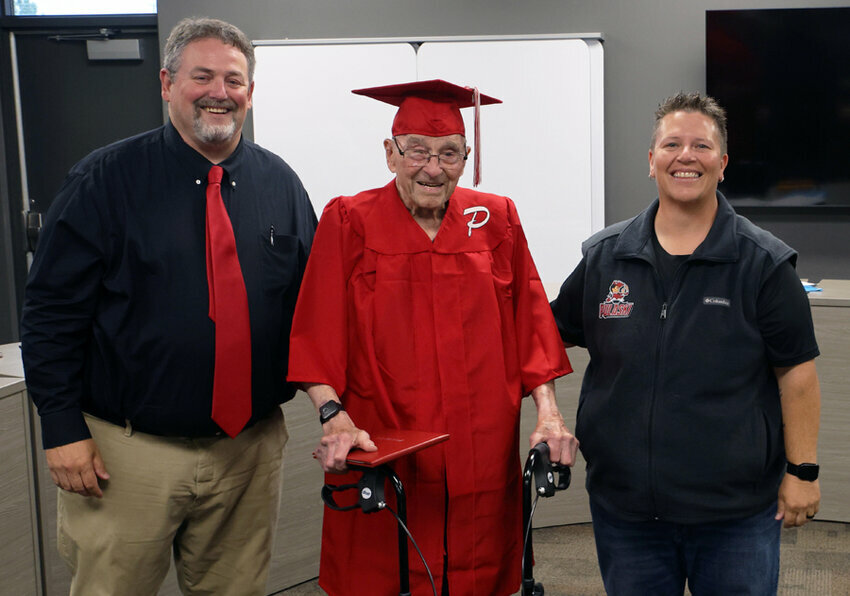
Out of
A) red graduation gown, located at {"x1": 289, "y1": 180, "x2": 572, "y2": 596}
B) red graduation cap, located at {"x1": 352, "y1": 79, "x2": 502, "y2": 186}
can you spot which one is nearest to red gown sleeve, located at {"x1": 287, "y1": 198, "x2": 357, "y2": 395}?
red graduation gown, located at {"x1": 289, "y1": 180, "x2": 572, "y2": 596}

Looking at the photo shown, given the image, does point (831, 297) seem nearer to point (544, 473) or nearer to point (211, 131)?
point (544, 473)

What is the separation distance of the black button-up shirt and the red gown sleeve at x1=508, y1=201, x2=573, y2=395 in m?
0.56

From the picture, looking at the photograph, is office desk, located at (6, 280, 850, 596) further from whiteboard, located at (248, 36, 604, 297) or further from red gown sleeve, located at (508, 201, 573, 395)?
whiteboard, located at (248, 36, 604, 297)

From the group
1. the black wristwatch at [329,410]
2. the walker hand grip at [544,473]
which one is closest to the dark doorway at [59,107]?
the black wristwatch at [329,410]

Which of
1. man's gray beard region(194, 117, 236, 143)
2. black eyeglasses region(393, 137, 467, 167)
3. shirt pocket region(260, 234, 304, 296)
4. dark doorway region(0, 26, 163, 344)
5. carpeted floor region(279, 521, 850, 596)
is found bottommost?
carpeted floor region(279, 521, 850, 596)

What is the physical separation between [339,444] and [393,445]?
0.11 meters

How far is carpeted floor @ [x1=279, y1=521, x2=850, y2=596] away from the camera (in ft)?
10.1

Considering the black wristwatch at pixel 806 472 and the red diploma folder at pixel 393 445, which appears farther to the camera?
the black wristwatch at pixel 806 472

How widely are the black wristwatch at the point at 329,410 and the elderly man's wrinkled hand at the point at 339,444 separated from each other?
13 millimetres

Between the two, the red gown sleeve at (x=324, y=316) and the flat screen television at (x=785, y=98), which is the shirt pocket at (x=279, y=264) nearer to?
the red gown sleeve at (x=324, y=316)

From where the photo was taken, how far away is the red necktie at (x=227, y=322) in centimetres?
185

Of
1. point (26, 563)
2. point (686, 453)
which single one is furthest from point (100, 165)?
point (686, 453)

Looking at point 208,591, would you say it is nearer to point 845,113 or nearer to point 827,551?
point 827,551

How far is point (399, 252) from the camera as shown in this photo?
5.85ft
